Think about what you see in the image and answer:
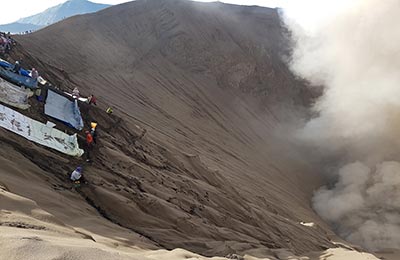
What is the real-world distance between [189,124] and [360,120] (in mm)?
7161

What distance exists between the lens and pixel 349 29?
2088 centimetres

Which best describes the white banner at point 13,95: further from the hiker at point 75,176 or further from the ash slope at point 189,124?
the hiker at point 75,176

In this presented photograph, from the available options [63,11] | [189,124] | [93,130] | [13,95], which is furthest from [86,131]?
[63,11]

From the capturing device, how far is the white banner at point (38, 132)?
24.1 feet

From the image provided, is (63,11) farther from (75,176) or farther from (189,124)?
(75,176)

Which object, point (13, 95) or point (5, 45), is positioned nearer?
point (13, 95)

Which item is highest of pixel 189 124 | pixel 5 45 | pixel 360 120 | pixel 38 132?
pixel 360 120

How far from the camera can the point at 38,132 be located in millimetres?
7695

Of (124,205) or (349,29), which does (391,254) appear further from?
(349,29)

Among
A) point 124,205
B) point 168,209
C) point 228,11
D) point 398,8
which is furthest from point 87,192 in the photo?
point 228,11

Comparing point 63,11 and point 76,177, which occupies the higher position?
point 63,11

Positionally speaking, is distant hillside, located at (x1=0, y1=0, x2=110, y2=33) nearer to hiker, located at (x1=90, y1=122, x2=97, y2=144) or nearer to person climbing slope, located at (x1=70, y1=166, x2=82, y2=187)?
hiker, located at (x1=90, y1=122, x2=97, y2=144)

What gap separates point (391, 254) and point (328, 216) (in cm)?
267

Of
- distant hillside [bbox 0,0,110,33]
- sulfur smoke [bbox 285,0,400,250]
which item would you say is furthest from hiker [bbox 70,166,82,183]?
distant hillside [bbox 0,0,110,33]
